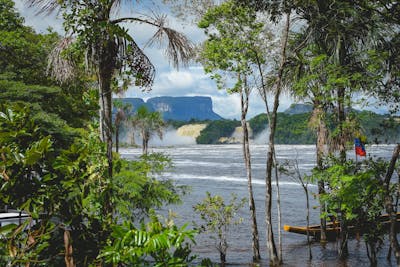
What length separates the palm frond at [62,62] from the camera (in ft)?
21.0

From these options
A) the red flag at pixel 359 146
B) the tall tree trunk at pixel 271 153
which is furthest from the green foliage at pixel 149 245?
the red flag at pixel 359 146

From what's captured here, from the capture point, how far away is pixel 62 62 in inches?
259

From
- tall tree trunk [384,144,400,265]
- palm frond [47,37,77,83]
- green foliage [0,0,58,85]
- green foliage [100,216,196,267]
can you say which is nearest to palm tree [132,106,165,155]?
green foliage [0,0,58,85]

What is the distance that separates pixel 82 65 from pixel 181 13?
11.4m

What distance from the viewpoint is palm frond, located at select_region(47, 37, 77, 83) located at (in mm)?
6386

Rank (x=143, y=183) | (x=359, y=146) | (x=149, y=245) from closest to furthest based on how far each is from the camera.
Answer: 1. (x=149, y=245)
2. (x=143, y=183)
3. (x=359, y=146)

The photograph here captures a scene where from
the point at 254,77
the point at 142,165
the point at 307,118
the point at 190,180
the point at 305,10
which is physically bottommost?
the point at 190,180

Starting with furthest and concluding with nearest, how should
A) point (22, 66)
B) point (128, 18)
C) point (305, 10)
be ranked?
point (22, 66), point (305, 10), point (128, 18)

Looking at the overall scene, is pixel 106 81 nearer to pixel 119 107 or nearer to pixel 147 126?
pixel 119 107

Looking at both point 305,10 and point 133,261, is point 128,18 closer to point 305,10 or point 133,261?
point 133,261

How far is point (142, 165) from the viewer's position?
12844 mm

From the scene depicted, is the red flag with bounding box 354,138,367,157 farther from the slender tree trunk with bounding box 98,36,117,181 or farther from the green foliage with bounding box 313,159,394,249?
the slender tree trunk with bounding box 98,36,117,181

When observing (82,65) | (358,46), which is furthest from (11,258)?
(358,46)

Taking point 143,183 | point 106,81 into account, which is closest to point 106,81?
point 106,81
